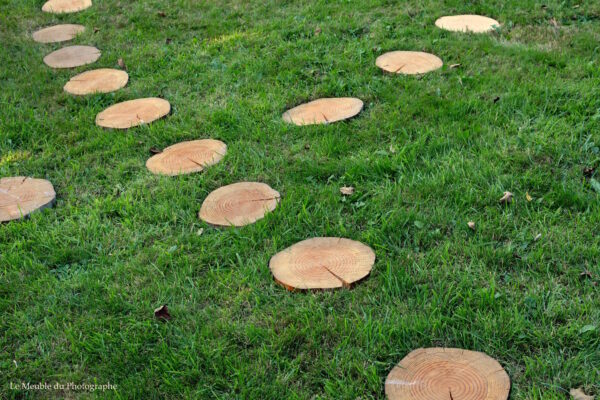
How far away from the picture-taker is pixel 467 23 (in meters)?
5.45

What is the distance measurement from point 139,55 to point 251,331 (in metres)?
3.66

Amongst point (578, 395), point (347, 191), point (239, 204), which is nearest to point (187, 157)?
point (239, 204)

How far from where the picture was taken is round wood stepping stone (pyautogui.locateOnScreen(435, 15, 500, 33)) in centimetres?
533

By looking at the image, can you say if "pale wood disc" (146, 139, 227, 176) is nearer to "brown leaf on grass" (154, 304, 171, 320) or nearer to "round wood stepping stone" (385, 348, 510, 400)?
"brown leaf on grass" (154, 304, 171, 320)

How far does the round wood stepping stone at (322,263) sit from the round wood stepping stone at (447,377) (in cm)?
55

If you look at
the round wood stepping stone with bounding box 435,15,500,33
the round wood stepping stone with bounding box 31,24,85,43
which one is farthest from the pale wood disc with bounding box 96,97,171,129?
the round wood stepping stone with bounding box 435,15,500,33

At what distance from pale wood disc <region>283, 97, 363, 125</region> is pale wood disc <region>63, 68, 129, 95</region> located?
160cm

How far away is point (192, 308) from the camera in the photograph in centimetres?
279

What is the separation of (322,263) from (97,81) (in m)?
3.09

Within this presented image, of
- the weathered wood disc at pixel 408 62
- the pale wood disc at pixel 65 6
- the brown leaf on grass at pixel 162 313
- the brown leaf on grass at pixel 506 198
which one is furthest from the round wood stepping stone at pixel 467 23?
the pale wood disc at pixel 65 6

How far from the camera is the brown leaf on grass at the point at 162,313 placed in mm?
2736

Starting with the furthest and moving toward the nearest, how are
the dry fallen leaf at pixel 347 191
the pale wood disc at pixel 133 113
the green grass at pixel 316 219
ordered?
the pale wood disc at pixel 133 113
the dry fallen leaf at pixel 347 191
the green grass at pixel 316 219

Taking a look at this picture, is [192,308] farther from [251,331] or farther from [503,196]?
[503,196]

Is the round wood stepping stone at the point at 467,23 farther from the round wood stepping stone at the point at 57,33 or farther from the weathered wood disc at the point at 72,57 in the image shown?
the round wood stepping stone at the point at 57,33
